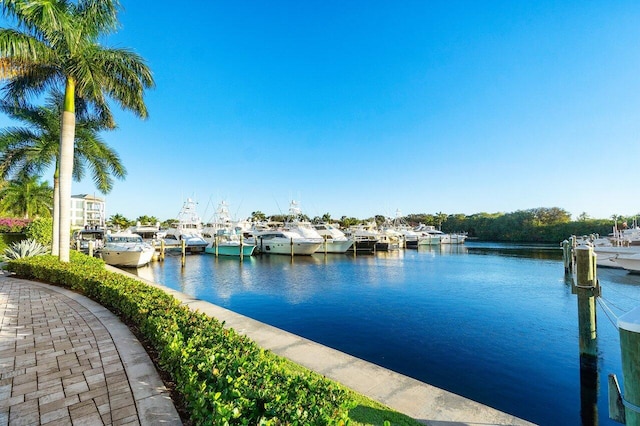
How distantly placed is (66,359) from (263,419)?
4.28 meters

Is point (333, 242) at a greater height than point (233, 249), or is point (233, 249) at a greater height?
point (333, 242)

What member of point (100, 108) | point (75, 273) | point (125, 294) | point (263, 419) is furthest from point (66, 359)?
point (100, 108)

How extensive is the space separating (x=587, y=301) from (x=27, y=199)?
4967 cm

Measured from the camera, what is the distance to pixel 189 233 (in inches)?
1833

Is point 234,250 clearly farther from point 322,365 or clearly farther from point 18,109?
point 322,365

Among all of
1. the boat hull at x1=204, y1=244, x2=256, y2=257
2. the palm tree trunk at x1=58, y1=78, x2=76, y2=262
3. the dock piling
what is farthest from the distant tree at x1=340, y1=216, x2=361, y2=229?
the dock piling

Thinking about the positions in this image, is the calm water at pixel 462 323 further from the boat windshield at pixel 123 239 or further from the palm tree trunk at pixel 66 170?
the boat windshield at pixel 123 239

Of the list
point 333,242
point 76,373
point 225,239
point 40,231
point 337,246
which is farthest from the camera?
point 225,239

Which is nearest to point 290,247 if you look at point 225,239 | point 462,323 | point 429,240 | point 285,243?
point 285,243

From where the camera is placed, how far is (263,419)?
2.21m

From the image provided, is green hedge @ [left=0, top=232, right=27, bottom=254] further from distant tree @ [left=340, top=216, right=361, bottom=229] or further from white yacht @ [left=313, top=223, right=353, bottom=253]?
distant tree @ [left=340, top=216, right=361, bottom=229]

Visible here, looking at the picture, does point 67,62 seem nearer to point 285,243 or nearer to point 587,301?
point 587,301

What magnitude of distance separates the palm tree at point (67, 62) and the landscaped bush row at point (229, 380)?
34.4 feet

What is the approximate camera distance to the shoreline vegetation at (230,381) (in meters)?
2.42
